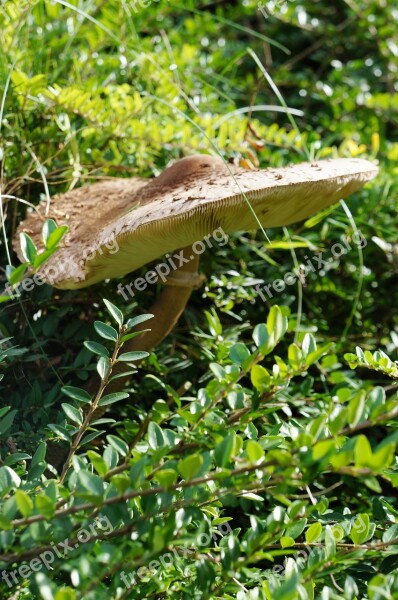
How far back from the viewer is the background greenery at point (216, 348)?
763 millimetres

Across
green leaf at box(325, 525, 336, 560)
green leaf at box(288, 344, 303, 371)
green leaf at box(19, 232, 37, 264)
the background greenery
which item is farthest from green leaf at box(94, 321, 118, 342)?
green leaf at box(325, 525, 336, 560)

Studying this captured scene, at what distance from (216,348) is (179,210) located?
1.31 ft

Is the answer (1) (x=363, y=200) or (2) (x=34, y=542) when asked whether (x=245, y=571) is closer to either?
(2) (x=34, y=542)

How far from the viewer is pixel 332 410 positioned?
33.7 inches

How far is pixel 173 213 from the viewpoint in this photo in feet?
3.37

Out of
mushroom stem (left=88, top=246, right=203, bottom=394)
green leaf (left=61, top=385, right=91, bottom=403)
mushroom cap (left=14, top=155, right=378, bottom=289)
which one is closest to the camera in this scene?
green leaf (left=61, top=385, right=91, bottom=403)

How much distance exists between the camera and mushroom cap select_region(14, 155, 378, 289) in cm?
106

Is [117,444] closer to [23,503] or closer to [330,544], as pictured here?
[23,503]

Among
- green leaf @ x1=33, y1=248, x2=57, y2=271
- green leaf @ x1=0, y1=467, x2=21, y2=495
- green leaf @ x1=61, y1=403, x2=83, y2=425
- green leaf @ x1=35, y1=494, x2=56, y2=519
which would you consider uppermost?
green leaf @ x1=33, y1=248, x2=57, y2=271

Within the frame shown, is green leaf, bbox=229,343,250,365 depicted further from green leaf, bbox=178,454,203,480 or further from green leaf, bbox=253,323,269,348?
green leaf, bbox=178,454,203,480

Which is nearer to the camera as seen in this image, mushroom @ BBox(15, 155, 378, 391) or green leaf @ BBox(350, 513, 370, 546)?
green leaf @ BBox(350, 513, 370, 546)

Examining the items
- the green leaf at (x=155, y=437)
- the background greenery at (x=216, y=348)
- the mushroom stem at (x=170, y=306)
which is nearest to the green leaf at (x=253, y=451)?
the background greenery at (x=216, y=348)

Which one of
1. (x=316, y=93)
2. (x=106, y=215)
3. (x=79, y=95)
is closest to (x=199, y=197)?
(x=106, y=215)

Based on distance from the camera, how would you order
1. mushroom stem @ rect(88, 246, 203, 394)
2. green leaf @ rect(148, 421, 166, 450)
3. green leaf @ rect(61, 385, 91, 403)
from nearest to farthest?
green leaf @ rect(148, 421, 166, 450)
green leaf @ rect(61, 385, 91, 403)
mushroom stem @ rect(88, 246, 203, 394)
